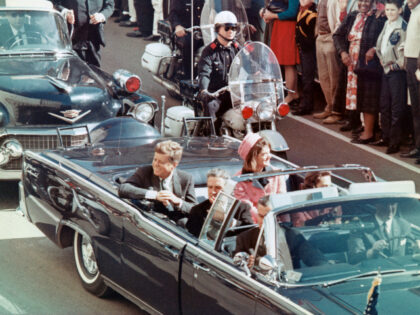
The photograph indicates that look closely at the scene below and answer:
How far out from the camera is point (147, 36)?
21.6 m

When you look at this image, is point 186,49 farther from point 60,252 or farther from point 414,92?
point 60,252

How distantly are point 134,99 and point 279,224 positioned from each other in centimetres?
599

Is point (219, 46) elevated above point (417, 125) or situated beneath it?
elevated above

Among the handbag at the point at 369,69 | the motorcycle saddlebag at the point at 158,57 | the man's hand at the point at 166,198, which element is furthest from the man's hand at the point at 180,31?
the man's hand at the point at 166,198

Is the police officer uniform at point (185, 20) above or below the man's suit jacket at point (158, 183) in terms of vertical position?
above

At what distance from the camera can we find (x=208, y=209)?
6793mm

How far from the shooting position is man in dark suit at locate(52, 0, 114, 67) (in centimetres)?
1486

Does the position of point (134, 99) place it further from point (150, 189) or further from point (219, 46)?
point (150, 189)

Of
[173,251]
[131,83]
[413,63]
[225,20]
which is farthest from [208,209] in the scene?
[413,63]

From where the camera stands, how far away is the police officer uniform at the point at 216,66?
11.8 m

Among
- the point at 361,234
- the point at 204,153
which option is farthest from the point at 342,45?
the point at 361,234

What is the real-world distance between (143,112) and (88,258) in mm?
3790

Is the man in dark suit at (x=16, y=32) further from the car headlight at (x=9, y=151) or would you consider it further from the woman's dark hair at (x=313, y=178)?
the woman's dark hair at (x=313, y=178)

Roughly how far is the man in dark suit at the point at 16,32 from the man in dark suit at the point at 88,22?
2.98m
